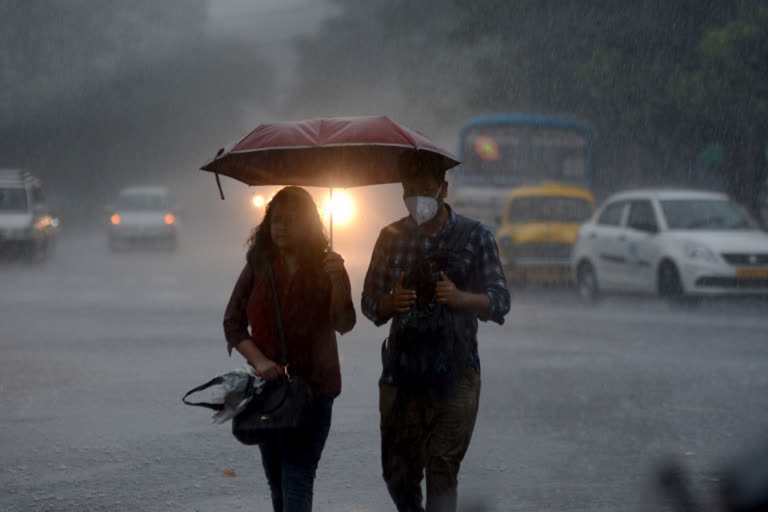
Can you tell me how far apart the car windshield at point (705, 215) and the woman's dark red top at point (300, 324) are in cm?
1315

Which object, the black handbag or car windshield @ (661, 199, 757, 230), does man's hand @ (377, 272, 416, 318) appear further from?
car windshield @ (661, 199, 757, 230)

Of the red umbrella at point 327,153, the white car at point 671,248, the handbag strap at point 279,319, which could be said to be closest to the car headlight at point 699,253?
the white car at point 671,248

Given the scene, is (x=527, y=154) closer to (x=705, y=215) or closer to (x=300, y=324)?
(x=705, y=215)

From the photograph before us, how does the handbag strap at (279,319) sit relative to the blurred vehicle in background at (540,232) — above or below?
above

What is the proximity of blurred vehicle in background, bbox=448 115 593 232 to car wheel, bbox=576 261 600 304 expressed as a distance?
638 cm

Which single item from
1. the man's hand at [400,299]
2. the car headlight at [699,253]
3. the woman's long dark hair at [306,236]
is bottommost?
the car headlight at [699,253]

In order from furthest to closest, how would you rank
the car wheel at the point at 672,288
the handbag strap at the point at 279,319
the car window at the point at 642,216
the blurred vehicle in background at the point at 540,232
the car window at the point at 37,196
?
1. the car window at the point at 37,196
2. the blurred vehicle in background at the point at 540,232
3. the car window at the point at 642,216
4. the car wheel at the point at 672,288
5. the handbag strap at the point at 279,319

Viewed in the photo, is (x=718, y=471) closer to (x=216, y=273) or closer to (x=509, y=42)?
(x=216, y=273)

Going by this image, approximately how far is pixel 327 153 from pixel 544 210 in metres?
16.3

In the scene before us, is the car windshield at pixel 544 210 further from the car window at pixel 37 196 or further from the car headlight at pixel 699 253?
the car window at pixel 37 196

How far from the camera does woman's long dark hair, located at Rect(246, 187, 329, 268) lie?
417cm

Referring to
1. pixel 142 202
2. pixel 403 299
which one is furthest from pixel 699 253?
pixel 142 202

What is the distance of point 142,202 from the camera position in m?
33.9

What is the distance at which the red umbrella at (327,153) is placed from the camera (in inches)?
169
